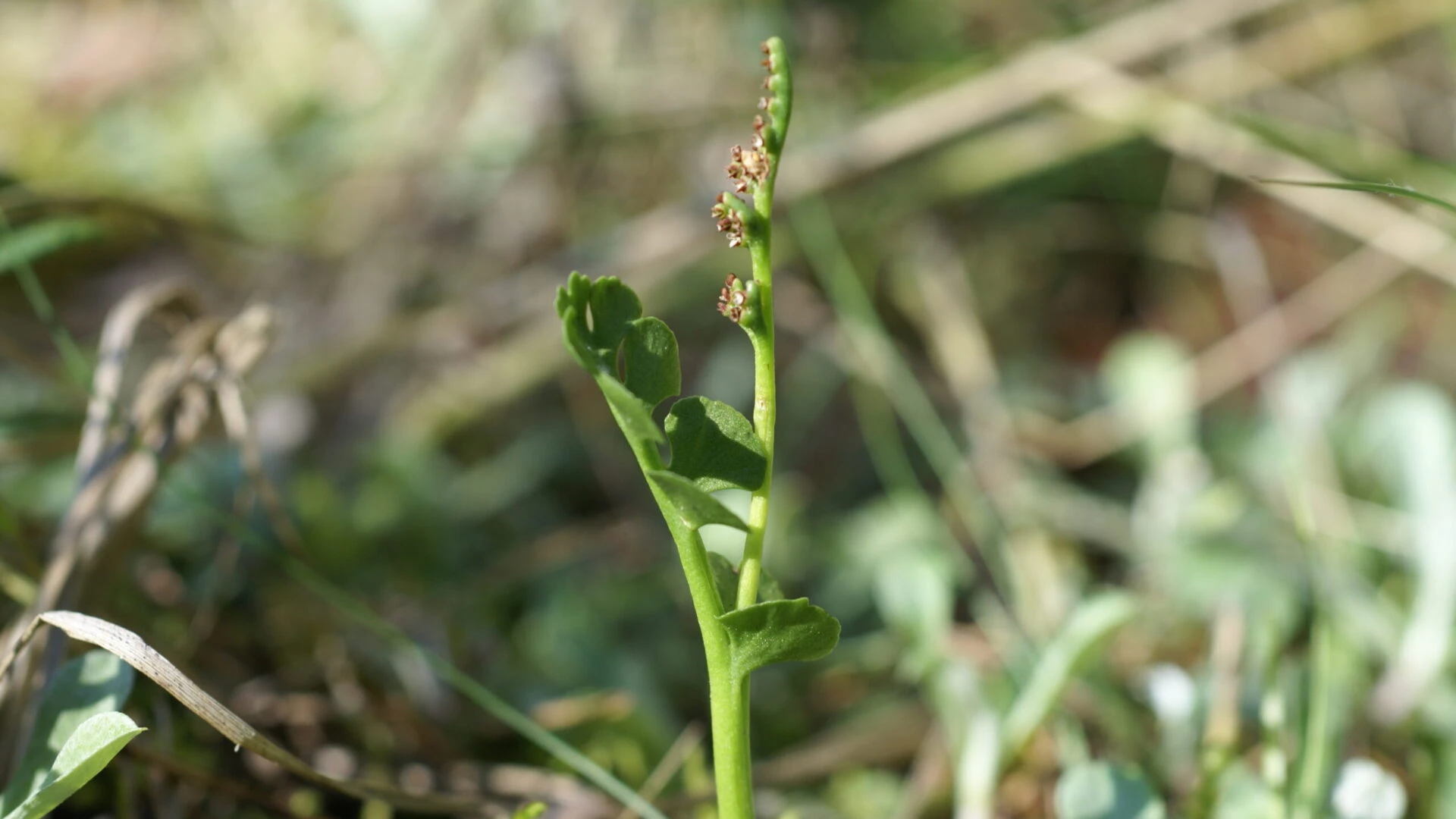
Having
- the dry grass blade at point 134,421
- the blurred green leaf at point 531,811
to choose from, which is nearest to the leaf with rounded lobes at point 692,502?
the blurred green leaf at point 531,811

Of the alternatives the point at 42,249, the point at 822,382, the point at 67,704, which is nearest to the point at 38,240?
the point at 42,249

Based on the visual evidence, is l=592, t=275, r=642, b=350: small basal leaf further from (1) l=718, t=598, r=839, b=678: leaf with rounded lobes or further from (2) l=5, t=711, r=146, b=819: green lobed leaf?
(2) l=5, t=711, r=146, b=819: green lobed leaf

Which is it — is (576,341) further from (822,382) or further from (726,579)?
(822,382)

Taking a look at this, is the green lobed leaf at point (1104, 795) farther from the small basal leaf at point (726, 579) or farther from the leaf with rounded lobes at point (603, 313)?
the leaf with rounded lobes at point (603, 313)

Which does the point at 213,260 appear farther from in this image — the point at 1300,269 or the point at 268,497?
the point at 1300,269

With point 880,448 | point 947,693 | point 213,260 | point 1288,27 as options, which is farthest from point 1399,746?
point 213,260
